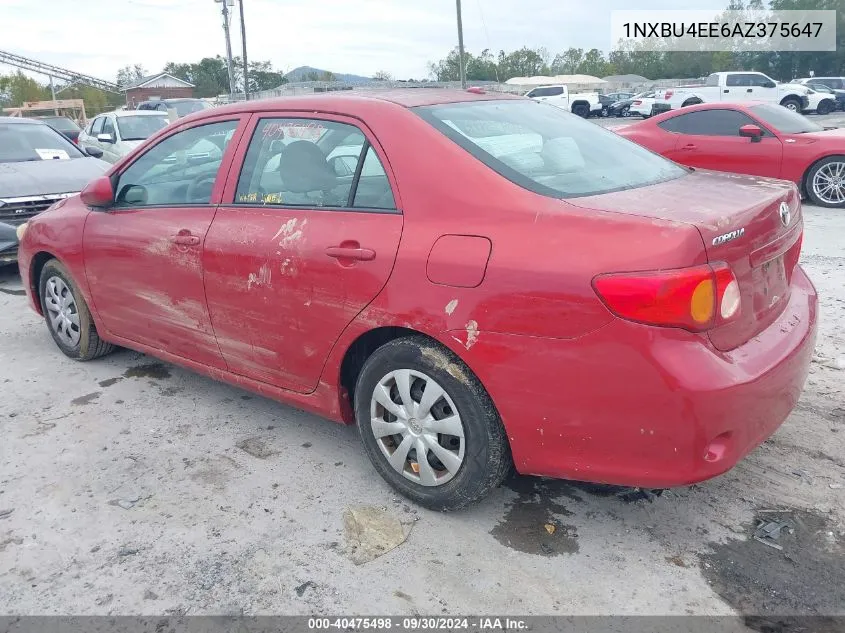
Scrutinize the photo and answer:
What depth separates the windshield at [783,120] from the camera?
9031 mm

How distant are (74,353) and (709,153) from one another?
7871 millimetres

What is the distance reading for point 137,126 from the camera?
13656 mm

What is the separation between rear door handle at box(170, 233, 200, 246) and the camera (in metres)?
3.50

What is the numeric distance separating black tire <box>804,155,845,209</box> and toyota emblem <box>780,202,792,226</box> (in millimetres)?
7039

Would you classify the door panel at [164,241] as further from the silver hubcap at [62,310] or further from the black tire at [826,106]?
the black tire at [826,106]

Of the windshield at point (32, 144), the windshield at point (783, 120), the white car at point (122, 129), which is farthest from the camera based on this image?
the white car at point (122, 129)

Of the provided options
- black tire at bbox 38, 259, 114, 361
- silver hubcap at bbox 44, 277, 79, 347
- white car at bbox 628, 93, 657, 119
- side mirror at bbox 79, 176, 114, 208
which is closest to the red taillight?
side mirror at bbox 79, 176, 114, 208

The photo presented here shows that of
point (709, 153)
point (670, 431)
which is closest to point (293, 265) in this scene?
point (670, 431)

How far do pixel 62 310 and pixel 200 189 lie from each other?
1.73 metres

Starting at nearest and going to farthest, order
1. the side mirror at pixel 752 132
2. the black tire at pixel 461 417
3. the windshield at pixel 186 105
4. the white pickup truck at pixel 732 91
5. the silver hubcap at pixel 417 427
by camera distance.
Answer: the black tire at pixel 461 417
the silver hubcap at pixel 417 427
the side mirror at pixel 752 132
the windshield at pixel 186 105
the white pickup truck at pixel 732 91

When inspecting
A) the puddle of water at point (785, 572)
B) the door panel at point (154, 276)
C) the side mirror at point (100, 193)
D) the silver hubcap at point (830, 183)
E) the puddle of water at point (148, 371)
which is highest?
the side mirror at point (100, 193)

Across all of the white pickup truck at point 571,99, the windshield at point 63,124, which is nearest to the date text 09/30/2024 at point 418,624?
the windshield at point 63,124

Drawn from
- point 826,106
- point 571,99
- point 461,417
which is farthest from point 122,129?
point 571,99

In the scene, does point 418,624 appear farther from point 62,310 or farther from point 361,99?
point 62,310
